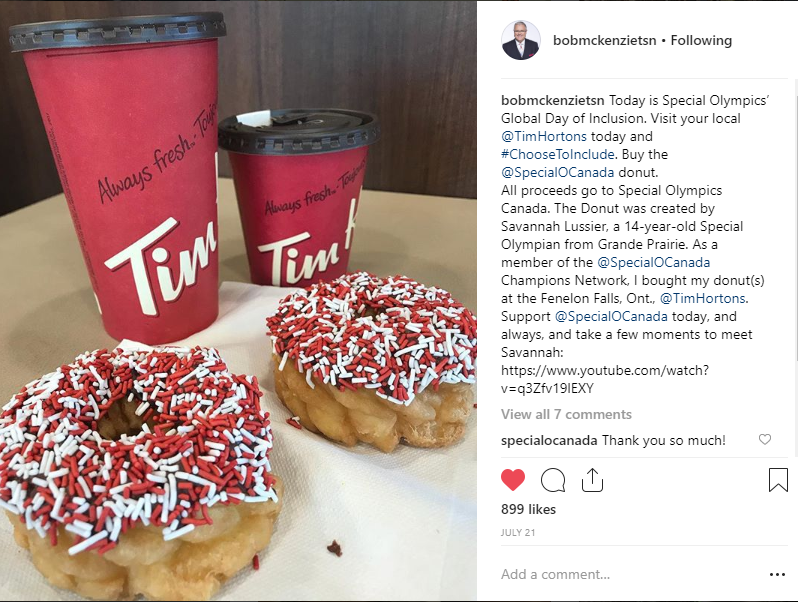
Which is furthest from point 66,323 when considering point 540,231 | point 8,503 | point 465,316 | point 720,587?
point 720,587

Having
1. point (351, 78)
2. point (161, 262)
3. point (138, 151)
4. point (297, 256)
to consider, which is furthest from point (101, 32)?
point (351, 78)

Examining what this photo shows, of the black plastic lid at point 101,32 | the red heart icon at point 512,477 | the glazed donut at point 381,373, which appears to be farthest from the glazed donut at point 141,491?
the black plastic lid at point 101,32

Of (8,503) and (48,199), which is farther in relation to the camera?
(48,199)

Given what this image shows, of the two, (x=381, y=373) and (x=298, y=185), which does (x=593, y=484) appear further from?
(x=298, y=185)

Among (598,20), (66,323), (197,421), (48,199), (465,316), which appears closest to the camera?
(598,20)

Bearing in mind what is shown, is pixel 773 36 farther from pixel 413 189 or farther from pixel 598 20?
pixel 413 189

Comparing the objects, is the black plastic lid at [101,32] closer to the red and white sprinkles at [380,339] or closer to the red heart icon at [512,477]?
the red and white sprinkles at [380,339]
